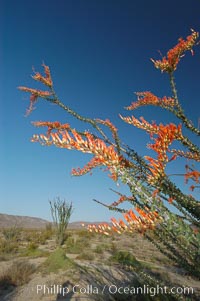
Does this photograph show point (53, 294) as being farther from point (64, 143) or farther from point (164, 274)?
point (64, 143)

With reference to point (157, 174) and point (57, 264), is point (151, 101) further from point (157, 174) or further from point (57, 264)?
point (57, 264)

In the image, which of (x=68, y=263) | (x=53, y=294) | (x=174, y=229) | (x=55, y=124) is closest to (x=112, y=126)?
(x=55, y=124)

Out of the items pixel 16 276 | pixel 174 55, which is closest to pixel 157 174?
pixel 174 55

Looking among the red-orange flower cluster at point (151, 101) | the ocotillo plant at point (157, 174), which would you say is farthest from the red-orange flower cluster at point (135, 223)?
the red-orange flower cluster at point (151, 101)

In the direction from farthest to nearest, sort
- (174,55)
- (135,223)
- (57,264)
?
(57,264) → (174,55) → (135,223)

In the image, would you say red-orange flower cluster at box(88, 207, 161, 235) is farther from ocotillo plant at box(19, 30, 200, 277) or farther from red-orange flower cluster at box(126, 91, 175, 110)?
red-orange flower cluster at box(126, 91, 175, 110)

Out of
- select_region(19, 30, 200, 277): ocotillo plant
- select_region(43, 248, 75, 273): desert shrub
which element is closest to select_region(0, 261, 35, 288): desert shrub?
select_region(43, 248, 75, 273): desert shrub

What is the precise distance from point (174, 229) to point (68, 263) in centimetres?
872

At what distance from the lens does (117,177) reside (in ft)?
5.12

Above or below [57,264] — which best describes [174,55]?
above

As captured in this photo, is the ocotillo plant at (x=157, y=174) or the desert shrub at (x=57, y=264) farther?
the desert shrub at (x=57, y=264)

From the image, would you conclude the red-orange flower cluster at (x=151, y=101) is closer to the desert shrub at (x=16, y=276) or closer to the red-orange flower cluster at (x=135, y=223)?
the red-orange flower cluster at (x=135, y=223)

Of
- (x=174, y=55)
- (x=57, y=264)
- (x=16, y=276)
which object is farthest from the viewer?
(x=57, y=264)

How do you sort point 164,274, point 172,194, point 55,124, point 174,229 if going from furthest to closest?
1. point 164,274
2. point 55,124
3. point 172,194
4. point 174,229
